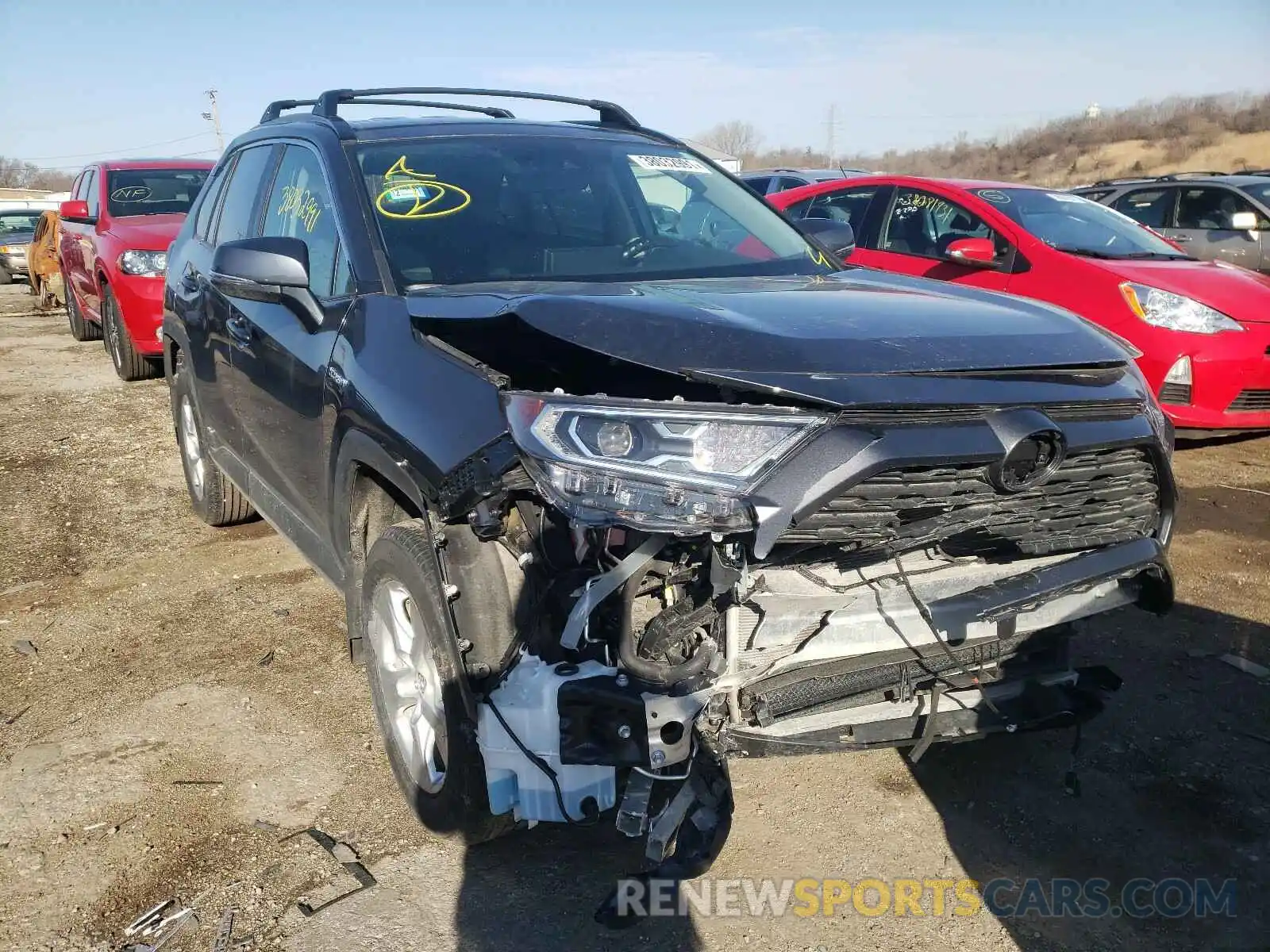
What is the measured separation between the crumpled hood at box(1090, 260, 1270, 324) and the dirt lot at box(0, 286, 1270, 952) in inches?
85.9

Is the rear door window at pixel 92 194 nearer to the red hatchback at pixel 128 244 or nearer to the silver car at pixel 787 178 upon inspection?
the red hatchback at pixel 128 244

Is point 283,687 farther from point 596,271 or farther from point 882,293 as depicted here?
point 882,293

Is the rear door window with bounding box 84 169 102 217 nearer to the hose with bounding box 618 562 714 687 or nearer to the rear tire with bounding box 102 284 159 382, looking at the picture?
the rear tire with bounding box 102 284 159 382

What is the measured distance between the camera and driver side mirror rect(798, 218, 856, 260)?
13.2ft

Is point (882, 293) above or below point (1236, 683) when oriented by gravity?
above

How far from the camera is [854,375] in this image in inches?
83.7

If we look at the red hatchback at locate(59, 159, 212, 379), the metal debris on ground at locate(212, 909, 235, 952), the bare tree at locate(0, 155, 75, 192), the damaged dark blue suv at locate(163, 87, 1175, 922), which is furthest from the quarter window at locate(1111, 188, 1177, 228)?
the bare tree at locate(0, 155, 75, 192)

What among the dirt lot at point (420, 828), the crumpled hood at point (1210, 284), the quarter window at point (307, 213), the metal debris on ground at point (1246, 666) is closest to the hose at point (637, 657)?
the dirt lot at point (420, 828)

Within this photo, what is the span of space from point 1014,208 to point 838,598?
5.53m

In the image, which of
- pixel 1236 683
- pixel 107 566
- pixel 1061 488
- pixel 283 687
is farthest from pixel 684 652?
pixel 107 566

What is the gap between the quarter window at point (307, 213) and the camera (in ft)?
10.4

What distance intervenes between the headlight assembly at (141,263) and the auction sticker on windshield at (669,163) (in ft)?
20.2

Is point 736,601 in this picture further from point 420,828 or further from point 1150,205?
point 1150,205

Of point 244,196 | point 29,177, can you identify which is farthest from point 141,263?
point 29,177
